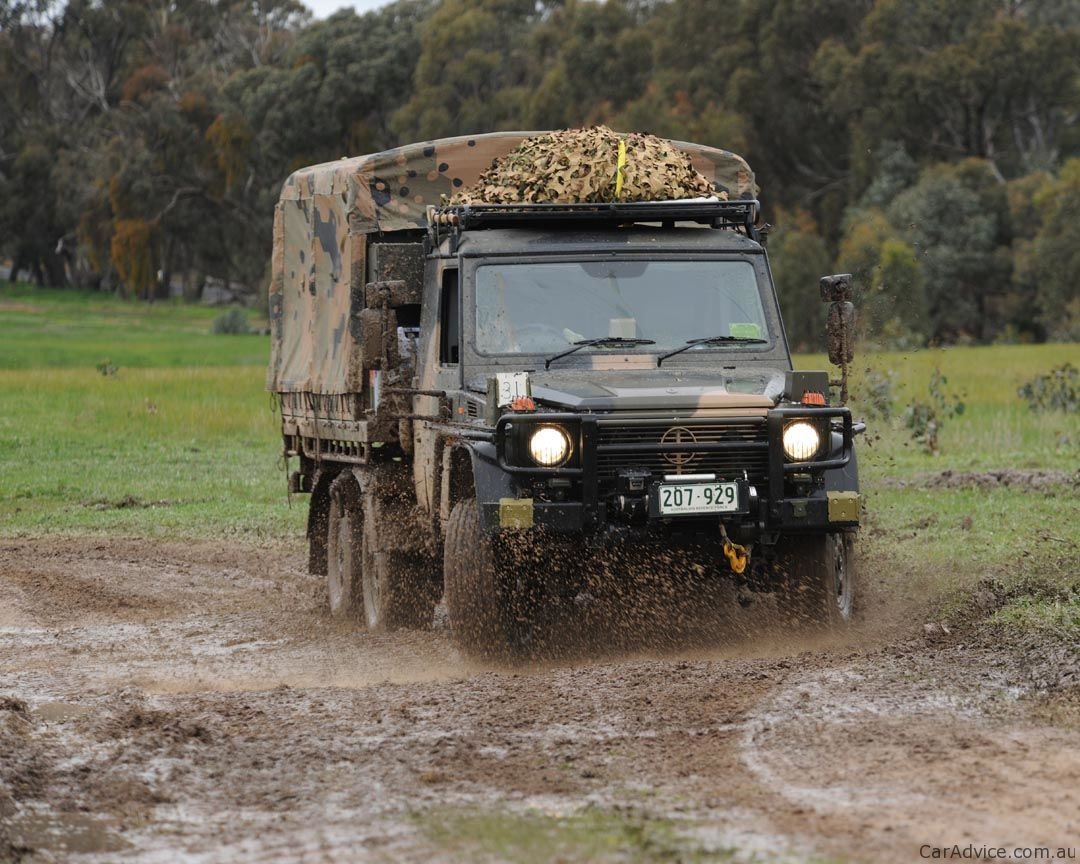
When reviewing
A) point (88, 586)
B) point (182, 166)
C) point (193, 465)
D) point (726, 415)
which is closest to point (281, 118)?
point (182, 166)

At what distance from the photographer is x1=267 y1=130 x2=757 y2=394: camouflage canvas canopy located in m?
11.0

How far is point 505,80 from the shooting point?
67500 millimetres

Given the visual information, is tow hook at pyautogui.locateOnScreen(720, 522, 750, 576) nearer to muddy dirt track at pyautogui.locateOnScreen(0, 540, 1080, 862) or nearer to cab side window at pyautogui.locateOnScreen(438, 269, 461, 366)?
muddy dirt track at pyautogui.locateOnScreen(0, 540, 1080, 862)

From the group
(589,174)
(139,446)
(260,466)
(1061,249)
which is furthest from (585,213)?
(1061,249)

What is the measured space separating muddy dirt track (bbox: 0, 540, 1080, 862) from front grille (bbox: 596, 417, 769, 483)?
3.08 feet

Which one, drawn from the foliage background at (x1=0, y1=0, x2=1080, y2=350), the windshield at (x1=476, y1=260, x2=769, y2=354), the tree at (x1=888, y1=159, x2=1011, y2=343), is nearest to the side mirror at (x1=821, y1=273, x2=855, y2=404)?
the windshield at (x1=476, y1=260, x2=769, y2=354)

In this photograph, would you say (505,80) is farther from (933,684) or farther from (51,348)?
(933,684)

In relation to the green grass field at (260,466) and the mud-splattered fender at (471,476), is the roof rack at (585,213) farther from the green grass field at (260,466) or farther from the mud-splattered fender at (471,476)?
the green grass field at (260,466)

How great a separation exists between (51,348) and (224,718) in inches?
1702

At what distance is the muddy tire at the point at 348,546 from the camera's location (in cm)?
1220

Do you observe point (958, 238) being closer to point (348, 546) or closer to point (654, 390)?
point (348, 546)

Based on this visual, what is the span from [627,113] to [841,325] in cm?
5020

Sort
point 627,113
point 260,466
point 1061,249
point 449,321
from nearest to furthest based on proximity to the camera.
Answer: point 449,321, point 260,466, point 1061,249, point 627,113

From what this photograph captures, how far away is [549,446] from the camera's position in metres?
8.84
